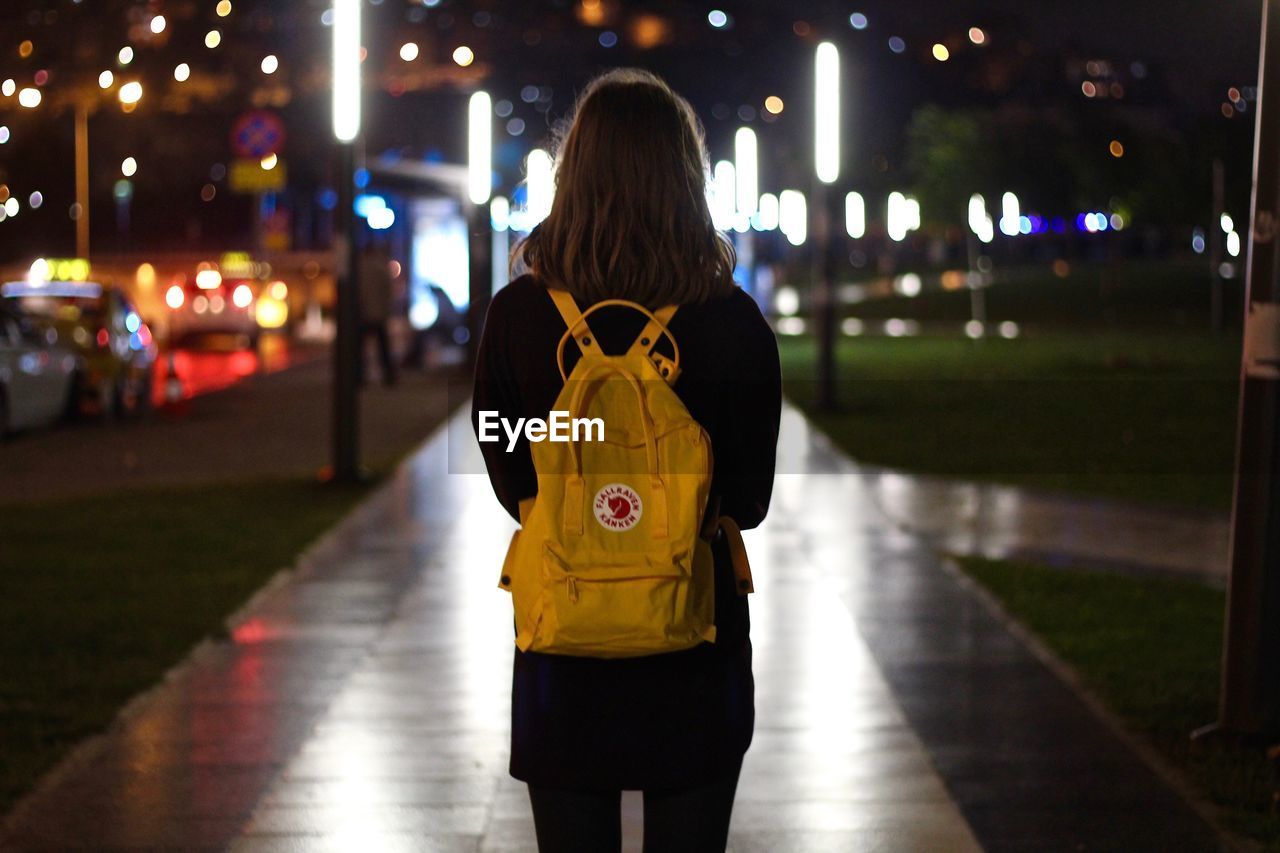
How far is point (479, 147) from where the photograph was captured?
28.3 metres

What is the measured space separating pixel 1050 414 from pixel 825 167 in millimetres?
3820

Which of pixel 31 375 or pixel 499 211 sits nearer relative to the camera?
pixel 31 375

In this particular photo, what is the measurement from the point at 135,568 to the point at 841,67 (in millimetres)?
12811

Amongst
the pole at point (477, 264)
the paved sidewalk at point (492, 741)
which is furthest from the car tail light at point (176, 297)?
the paved sidewalk at point (492, 741)

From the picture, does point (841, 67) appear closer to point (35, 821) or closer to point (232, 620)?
point (232, 620)

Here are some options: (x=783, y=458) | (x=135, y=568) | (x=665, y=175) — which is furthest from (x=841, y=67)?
(x=665, y=175)

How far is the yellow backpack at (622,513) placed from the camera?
2.74 m

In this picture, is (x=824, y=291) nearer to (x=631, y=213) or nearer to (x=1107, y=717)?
(x=1107, y=717)

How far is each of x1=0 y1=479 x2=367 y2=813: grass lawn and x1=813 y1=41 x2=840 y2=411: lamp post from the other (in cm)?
786

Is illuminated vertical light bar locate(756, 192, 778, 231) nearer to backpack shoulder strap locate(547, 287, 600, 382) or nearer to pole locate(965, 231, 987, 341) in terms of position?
pole locate(965, 231, 987, 341)

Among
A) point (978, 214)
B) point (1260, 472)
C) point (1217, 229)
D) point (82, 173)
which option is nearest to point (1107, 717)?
point (1260, 472)

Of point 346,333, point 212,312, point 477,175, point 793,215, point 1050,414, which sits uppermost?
point 793,215

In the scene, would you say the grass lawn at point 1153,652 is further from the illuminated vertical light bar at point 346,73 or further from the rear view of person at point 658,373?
the illuminated vertical light bar at point 346,73

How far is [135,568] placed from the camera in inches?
→ 386
